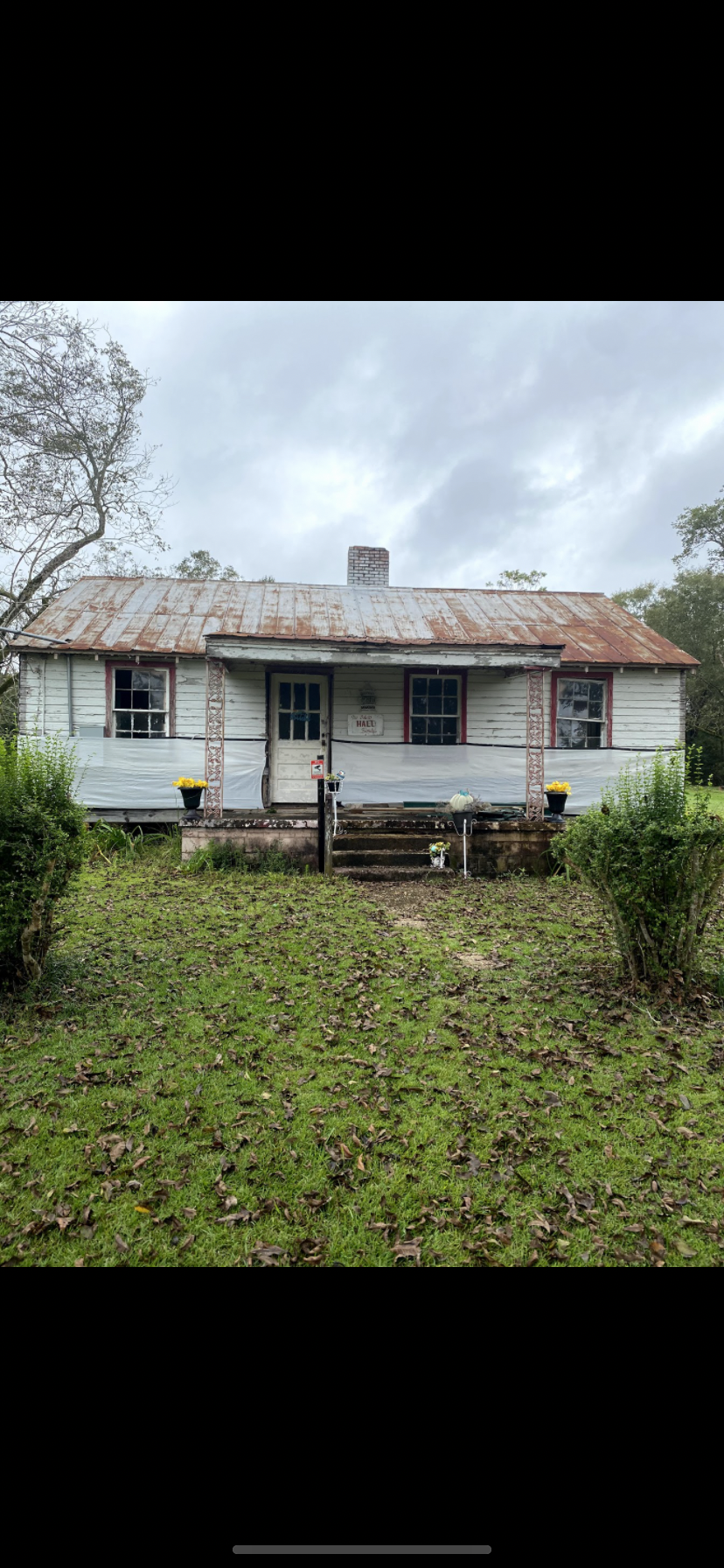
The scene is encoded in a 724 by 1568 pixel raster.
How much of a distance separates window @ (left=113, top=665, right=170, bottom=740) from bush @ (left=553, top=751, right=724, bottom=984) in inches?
327

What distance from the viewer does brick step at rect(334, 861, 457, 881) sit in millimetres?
8188

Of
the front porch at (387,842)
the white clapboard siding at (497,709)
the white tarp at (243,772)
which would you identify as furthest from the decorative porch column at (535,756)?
the white tarp at (243,772)

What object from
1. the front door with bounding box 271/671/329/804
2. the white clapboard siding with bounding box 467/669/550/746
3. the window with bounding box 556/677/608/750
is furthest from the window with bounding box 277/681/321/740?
the window with bounding box 556/677/608/750

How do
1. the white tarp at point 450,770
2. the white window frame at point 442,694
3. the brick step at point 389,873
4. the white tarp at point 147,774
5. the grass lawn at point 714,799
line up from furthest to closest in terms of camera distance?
the white window frame at point 442,694
the white tarp at point 450,770
the white tarp at point 147,774
the brick step at point 389,873
the grass lawn at point 714,799

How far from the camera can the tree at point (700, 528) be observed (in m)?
24.8

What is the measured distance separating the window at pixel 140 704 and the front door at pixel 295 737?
1.91 meters

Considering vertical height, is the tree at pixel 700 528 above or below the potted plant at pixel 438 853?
above

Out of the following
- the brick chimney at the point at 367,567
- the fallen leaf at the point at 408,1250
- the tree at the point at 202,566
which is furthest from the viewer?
the tree at the point at 202,566

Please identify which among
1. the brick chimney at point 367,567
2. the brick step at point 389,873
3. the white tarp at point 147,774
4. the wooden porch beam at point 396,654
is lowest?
the brick step at point 389,873

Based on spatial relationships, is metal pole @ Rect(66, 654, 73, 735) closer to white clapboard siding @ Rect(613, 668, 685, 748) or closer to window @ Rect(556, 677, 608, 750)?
window @ Rect(556, 677, 608, 750)

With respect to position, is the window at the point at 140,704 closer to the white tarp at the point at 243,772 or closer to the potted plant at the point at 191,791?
the white tarp at the point at 243,772

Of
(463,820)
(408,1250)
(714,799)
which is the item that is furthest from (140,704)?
(714,799)
